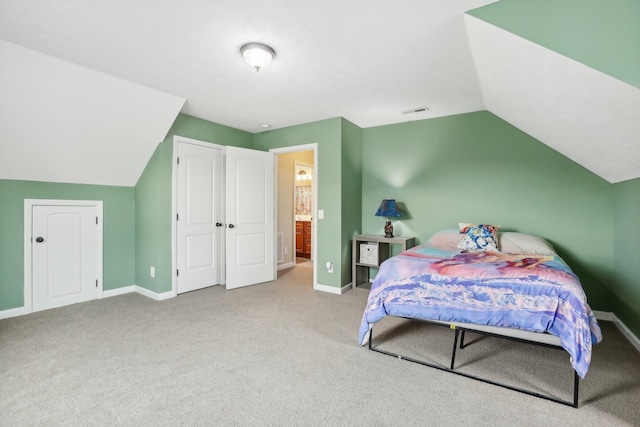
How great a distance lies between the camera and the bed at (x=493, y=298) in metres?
1.89

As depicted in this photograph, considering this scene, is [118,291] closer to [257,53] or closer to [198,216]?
[198,216]

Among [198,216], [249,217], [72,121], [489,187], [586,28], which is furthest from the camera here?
[249,217]

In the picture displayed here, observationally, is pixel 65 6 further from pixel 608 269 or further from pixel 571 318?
pixel 608 269

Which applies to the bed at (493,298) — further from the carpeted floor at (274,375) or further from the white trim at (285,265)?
the white trim at (285,265)

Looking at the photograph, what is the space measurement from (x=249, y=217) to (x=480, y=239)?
9.91 feet

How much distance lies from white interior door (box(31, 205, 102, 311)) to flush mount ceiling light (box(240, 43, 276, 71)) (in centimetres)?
293

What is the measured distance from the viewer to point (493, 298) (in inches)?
83.7

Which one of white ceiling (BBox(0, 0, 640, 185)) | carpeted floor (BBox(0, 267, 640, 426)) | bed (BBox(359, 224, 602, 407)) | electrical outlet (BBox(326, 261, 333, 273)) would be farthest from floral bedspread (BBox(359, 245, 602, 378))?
electrical outlet (BBox(326, 261, 333, 273))

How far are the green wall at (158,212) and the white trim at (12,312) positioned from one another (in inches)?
45.5

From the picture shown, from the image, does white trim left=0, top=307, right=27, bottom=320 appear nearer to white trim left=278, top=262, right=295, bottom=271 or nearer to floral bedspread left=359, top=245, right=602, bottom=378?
white trim left=278, top=262, right=295, bottom=271

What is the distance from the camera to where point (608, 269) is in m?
3.26

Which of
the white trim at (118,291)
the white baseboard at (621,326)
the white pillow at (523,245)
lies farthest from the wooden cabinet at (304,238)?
the white baseboard at (621,326)

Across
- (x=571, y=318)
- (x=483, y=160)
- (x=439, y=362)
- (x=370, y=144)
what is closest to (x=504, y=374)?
(x=439, y=362)

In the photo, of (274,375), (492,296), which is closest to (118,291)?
(274,375)
